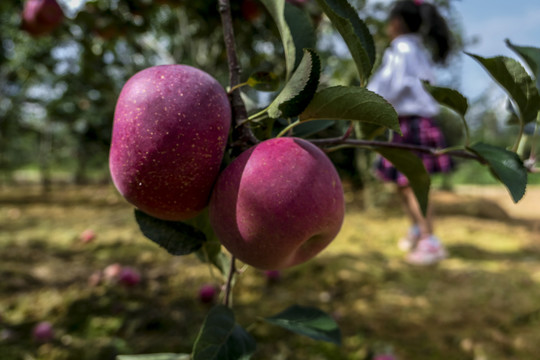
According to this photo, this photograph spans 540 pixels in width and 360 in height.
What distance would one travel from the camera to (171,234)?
0.54 m

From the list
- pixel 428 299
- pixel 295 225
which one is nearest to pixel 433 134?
pixel 428 299

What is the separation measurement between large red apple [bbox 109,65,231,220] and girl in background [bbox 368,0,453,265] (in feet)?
5.02

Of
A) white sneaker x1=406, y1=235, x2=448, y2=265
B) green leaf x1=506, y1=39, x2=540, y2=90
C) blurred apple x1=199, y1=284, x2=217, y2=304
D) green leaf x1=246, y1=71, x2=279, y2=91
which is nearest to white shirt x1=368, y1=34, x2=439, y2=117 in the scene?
white sneaker x1=406, y1=235, x2=448, y2=265

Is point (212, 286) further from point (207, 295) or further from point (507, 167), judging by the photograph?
point (507, 167)

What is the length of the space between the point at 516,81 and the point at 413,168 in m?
0.15

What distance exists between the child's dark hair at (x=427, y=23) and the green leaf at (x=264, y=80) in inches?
75.3

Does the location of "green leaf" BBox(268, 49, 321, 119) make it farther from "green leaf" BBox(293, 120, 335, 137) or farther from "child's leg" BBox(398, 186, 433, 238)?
"child's leg" BBox(398, 186, 433, 238)

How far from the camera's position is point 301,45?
1.60 feet

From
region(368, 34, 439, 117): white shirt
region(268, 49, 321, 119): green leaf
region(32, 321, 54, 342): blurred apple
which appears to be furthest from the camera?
region(368, 34, 439, 117): white shirt

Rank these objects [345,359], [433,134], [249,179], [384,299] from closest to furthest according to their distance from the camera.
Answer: [249,179]
[345,359]
[384,299]
[433,134]

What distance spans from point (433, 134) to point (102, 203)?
352 centimetres

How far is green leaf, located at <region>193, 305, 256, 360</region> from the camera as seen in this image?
461mm

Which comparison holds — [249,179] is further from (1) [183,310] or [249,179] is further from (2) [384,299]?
(2) [384,299]

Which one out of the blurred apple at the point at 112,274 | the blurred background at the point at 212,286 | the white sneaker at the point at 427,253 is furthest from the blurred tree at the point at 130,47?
the white sneaker at the point at 427,253
